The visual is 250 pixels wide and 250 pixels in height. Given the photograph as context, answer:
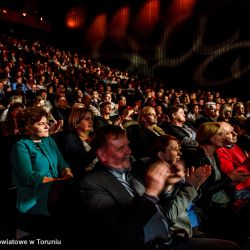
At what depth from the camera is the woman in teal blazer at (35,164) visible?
197 centimetres

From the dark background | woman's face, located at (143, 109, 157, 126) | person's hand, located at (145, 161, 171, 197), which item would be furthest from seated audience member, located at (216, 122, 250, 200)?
the dark background

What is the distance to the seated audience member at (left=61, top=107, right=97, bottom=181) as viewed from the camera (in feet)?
9.36

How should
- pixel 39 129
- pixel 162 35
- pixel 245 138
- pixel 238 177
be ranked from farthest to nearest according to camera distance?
pixel 162 35 < pixel 245 138 < pixel 238 177 < pixel 39 129

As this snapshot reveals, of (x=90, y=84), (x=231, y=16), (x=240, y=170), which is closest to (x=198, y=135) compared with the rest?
(x=240, y=170)

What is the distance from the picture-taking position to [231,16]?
14.6m

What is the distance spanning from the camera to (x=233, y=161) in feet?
10.3

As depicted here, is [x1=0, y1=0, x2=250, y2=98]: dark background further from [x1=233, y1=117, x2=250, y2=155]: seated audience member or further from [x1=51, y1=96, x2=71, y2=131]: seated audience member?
[x1=233, y1=117, x2=250, y2=155]: seated audience member

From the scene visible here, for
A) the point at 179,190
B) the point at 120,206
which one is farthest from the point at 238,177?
the point at 120,206

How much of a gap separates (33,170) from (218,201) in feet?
5.08

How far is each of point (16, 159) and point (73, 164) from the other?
73cm

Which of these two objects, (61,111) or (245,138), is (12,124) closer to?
(245,138)

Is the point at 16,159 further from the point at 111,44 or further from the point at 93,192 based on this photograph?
the point at 111,44

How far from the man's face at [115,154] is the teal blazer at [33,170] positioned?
1.16ft

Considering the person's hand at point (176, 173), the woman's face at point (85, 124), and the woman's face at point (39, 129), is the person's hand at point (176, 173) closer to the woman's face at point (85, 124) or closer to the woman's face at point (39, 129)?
the woman's face at point (39, 129)
